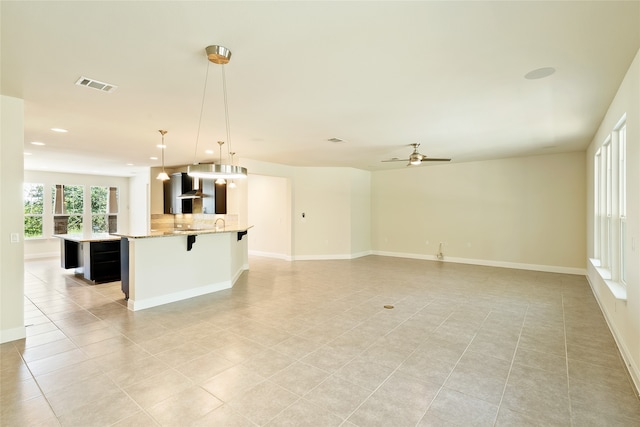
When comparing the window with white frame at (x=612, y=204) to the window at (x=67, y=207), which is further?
the window at (x=67, y=207)

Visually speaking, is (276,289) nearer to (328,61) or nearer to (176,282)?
(176,282)

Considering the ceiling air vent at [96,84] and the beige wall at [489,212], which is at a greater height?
the ceiling air vent at [96,84]

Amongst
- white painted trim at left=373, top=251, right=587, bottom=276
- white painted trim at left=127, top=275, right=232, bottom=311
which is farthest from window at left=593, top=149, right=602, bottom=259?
white painted trim at left=127, top=275, right=232, bottom=311

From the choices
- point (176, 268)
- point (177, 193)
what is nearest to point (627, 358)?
point (176, 268)

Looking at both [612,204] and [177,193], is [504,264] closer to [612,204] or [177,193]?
[612,204]

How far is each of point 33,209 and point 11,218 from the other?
8.00 metres

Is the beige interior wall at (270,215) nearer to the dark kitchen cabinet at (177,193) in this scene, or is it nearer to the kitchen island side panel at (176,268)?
the dark kitchen cabinet at (177,193)

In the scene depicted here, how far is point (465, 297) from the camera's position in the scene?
16.7 ft

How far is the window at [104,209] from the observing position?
11.0 meters

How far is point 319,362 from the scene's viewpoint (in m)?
2.92

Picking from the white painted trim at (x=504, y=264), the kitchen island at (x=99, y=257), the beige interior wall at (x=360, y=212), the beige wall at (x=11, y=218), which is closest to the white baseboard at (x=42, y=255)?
the kitchen island at (x=99, y=257)

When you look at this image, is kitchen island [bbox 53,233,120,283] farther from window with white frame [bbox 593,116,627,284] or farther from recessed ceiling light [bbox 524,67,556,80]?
window with white frame [bbox 593,116,627,284]

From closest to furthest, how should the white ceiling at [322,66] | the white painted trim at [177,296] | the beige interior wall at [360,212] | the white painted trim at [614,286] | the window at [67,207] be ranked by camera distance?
the white ceiling at [322,66] < the white painted trim at [614,286] < the white painted trim at [177,296] < the beige interior wall at [360,212] < the window at [67,207]

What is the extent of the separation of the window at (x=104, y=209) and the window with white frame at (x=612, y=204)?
13458mm
